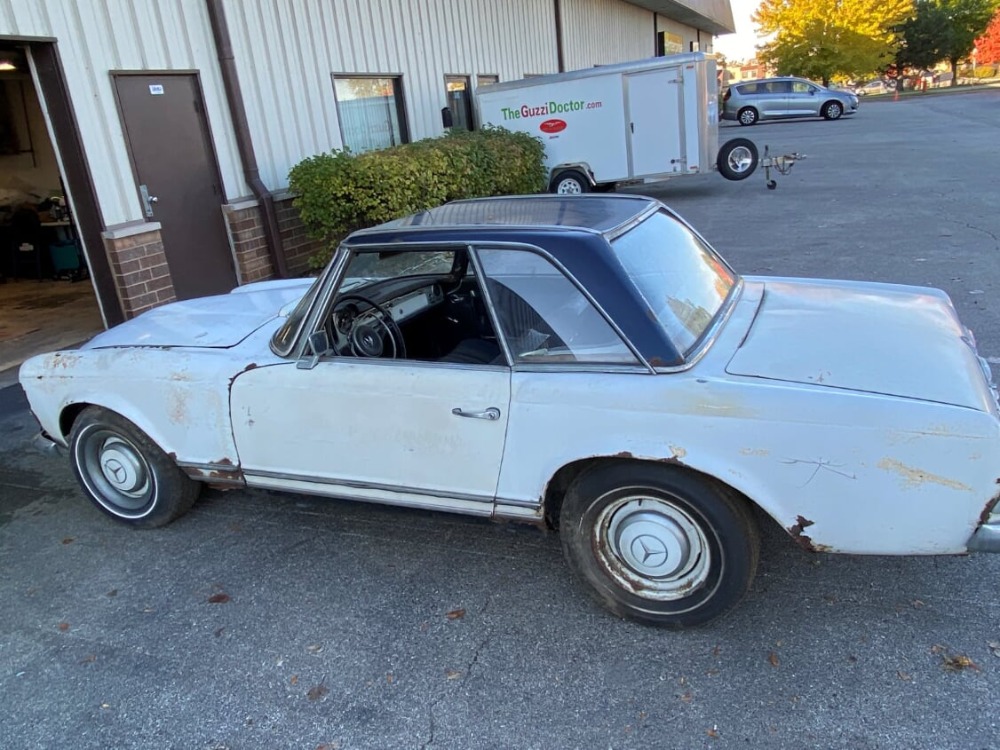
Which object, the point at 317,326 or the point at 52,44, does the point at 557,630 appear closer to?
the point at 317,326

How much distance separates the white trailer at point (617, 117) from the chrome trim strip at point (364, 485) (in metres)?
10.7

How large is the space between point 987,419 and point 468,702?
6.24 ft

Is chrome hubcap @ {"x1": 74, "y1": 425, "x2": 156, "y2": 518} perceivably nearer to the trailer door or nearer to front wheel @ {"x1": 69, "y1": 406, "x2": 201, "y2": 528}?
front wheel @ {"x1": 69, "y1": 406, "x2": 201, "y2": 528}

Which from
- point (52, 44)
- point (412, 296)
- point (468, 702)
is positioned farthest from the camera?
point (52, 44)

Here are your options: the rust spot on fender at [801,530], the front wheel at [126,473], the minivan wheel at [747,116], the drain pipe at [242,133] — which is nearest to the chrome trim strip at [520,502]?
the rust spot on fender at [801,530]

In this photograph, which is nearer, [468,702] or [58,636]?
[468,702]

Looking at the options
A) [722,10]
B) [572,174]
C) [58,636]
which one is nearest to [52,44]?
[58,636]

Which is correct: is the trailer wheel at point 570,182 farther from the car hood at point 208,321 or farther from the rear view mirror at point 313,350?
the rear view mirror at point 313,350

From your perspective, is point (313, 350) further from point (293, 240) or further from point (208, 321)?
point (293, 240)

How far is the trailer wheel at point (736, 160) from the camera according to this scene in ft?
47.1

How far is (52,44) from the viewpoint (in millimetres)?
6266

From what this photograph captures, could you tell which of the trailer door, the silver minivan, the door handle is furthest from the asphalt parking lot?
the silver minivan

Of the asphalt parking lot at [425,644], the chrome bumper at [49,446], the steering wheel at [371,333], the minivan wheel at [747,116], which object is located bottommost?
the asphalt parking lot at [425,644]

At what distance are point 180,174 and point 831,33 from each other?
44.6 m
